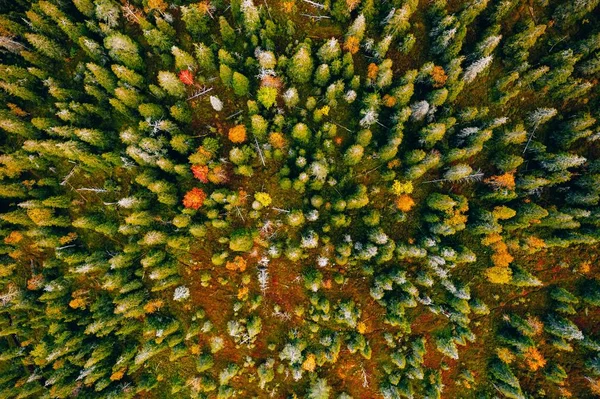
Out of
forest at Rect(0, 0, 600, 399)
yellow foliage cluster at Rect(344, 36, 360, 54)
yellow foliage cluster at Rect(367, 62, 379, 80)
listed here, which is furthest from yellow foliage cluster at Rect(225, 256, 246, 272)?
yellow foliage cluster at Rect(344, 36, 360, 54)

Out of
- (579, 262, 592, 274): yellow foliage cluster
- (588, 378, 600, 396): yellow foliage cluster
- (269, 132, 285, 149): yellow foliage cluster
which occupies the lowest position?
(588, 378, 600, 396): yellow foliage cluster

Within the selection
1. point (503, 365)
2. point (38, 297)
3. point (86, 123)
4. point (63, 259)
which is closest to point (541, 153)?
point (503, 365)

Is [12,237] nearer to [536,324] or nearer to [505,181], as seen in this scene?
[505,181]

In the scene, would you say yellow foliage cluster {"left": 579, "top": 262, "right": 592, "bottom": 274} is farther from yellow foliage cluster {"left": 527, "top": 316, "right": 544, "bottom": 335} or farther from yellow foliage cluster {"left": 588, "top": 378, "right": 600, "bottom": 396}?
yellow foliage cluster {"left": 588, "top": 378, "right": 600, "bottom": 396}

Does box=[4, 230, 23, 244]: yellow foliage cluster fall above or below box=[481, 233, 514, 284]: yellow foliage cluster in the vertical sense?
above

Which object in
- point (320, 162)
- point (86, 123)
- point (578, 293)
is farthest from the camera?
point (578, 293)

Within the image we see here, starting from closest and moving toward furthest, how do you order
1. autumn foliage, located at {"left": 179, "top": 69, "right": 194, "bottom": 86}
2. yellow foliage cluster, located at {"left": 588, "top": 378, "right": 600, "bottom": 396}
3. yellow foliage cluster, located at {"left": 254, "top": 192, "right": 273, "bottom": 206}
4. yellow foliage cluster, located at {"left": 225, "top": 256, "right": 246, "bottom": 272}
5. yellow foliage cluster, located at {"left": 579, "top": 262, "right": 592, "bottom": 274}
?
autumn foliage, located at {"left": 179, "top": 69, "right": 194, "bottom": 86}, yellow foliage cluster, located at {"left": 254, "top": 192, "right": 273, "bottom": 206}, yellow foliage cluster, located at {"left": 225, "top": 256, "right": 246, "bottom": 272}, yellow foliage cluster, located at {"left": 579, "top": 262, "right": 592, "bottom": 274}, yellow foliage cluster, located at {"left": 588, "top": 378, "right": 600, "bottom": 396}

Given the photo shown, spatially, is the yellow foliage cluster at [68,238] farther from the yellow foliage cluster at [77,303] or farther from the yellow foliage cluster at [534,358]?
the yellow foliage cluster at [534,358]

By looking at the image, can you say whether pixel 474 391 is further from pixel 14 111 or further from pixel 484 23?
pixel 14 111

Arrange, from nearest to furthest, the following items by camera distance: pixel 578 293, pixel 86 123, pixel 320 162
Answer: pixel 320 162 → pixel 86 123 → pixel 578 293
